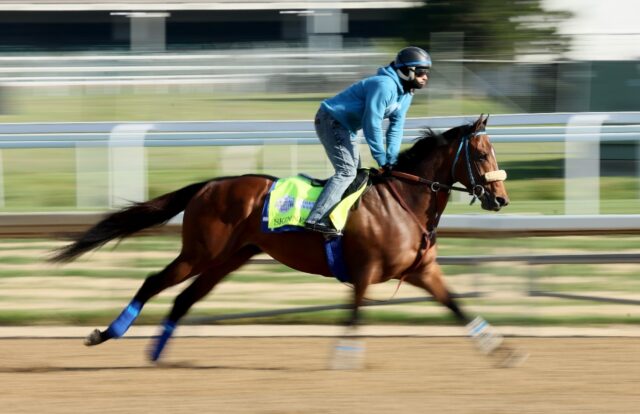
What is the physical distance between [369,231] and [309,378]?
2.88 ft

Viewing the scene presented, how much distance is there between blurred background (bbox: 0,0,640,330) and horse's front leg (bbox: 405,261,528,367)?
157 centimetres

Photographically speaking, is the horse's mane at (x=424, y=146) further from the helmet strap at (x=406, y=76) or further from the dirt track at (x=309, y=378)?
the dirt track at (x=309, y=378)

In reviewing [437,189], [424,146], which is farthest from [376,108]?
[437,189]

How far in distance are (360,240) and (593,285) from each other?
293 centimetres

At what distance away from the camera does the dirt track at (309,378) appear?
5547 millimetres

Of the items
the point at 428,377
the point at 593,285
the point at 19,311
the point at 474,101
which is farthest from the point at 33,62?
the point at 428,377

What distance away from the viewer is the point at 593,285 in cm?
866

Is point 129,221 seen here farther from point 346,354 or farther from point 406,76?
point 406,76

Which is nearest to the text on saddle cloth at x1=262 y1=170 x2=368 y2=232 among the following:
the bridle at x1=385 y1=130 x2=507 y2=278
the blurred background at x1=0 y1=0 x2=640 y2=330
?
the bridle at x1=385 y1=130 x2=507 y2=278

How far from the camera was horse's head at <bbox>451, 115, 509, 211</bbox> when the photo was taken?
6.36m

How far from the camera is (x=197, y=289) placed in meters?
6.73

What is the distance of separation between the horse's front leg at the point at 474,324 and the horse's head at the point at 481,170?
0.50m

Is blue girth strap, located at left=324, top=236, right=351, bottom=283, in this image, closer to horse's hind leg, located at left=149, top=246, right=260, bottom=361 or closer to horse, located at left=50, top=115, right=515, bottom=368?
horse, located at left=50, top=115, right=515, bottom=368

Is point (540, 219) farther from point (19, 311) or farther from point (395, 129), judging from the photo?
point (19, 311)
